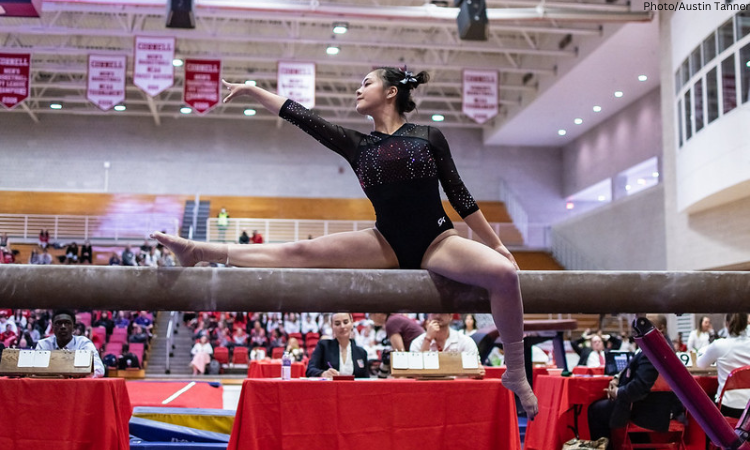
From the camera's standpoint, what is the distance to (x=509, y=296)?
2.50m

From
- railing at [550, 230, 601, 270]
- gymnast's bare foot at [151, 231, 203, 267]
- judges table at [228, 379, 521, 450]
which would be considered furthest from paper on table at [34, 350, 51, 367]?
railing at [550, 230, 601, 270]

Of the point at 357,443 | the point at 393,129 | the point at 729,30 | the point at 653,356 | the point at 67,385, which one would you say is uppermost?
the point at 729,30

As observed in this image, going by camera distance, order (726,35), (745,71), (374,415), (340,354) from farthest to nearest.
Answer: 1. (726,35)
2. (745,71)
3. (340,354)
4. (374,415)

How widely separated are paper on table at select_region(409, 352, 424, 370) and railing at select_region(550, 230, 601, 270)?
18.8 metres

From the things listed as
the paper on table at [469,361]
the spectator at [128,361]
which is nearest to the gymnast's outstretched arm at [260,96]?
the paper on table at [469,361]

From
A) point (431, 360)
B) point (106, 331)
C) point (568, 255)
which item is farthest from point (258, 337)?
point (568, 255)

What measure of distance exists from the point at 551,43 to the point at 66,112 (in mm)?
15450

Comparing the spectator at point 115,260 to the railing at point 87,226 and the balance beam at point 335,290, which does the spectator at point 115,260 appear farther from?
the balance beam at point 335,290

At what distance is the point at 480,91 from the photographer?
15.9m

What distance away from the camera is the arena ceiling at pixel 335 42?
15359mm

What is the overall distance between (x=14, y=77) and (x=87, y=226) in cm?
798

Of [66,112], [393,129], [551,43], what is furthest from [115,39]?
[393,129]

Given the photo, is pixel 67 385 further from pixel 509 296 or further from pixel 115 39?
pixel 115 39

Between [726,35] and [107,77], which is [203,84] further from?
[726,35]
